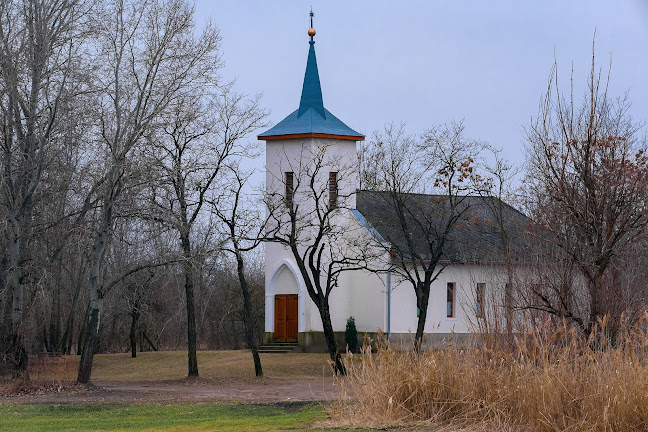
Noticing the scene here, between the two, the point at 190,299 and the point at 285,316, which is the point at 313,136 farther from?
the point at 190,299

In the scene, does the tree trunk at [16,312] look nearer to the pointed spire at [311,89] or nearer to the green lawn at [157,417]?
the green lawn at [157,417]

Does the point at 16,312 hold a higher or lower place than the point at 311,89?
lower

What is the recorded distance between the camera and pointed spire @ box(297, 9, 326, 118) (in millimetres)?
43594

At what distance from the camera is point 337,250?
42.9 metres

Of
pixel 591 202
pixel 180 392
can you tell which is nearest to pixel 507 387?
pixel 591 202

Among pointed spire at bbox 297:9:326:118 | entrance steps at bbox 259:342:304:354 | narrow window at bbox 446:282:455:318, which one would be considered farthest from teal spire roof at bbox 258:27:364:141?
entrance steps at bbox 259:342:304:354

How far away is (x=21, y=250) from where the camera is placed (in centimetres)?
3031

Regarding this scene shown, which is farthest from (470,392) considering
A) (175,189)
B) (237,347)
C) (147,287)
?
(237,347)

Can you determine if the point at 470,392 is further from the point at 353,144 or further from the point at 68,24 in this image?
the point at 353,144

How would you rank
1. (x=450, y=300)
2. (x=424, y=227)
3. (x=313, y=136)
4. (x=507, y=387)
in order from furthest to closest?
(x=450, y=300)
(x=424, y=227)
(x=313, y=136)
(x=507, y=387)

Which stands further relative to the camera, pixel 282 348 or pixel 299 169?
pixel 282 348

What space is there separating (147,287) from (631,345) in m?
34.6

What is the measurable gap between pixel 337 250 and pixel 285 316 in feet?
14.5

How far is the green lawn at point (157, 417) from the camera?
16.2m
